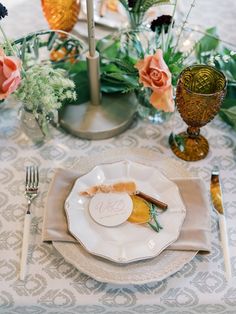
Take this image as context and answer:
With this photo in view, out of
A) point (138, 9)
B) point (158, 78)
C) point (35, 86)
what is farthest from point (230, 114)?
point (35, 86)

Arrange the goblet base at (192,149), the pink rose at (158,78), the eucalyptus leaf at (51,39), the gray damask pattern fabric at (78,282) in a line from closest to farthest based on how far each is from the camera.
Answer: the gray damask pattern fabric at (78,282) → the pink rose at (158,78) → the goblet base at (192,149) → the eucalyptus leaf at (51,39)

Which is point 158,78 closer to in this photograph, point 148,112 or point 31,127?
point 148,112

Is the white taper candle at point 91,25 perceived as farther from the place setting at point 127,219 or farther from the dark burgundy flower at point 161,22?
the place setting at point 127,219

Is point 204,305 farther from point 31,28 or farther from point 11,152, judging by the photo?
point 31,28

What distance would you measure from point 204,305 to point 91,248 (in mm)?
213

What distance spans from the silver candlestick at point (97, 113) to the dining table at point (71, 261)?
0.02 metres

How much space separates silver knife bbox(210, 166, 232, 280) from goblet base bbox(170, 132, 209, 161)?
5 cm

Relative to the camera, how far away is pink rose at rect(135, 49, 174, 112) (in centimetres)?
86

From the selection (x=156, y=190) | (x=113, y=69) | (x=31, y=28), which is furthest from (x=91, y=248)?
(x=31, y=28)

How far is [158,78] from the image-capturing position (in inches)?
33.8

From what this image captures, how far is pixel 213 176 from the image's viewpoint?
91cm

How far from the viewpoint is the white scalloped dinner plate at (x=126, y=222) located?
2.50ft

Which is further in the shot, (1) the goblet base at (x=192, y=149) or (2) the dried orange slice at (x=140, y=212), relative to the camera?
(1) the goblet base at (x=192, y=149)

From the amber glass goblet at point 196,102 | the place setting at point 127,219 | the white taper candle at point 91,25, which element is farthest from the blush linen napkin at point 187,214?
the white taper candle at point 91,25
